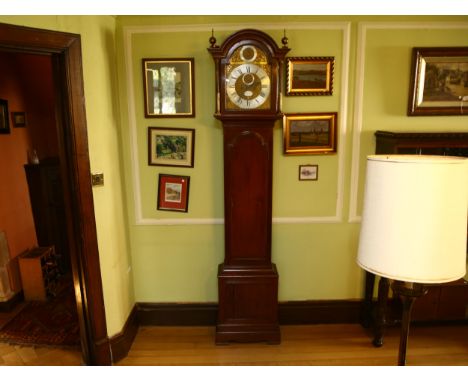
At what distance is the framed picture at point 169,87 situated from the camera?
228 cm

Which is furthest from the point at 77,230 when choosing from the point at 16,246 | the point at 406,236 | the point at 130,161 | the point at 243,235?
the point at 406,236

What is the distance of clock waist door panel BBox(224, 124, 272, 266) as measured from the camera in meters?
2.19

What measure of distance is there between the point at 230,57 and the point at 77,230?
1.40 metres

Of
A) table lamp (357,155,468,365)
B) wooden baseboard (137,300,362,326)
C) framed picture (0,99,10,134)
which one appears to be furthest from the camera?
framed picture (0,99,10,134)

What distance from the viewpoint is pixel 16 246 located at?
9.80 feet

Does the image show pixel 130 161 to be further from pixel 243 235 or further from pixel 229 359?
pixel 229 359

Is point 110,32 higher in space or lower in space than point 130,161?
higher

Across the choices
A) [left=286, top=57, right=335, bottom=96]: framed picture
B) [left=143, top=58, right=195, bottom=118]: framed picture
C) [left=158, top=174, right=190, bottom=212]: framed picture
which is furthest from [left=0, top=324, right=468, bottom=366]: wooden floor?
[left=286, top=57, right=335, bottom=96]: framed picture

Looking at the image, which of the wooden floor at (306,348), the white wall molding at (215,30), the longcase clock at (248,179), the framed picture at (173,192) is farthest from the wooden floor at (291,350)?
the framed picture at (173,192)

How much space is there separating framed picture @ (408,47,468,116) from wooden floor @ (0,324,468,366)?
1.63 m

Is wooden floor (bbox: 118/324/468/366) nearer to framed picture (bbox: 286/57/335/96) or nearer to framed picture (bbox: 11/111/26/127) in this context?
framed picture (bbox: 286/57/335/96)

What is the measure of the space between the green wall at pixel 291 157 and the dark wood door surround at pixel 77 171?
51 centimetres

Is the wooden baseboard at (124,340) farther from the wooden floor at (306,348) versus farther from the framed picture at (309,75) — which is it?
the framed picture at (309,75)

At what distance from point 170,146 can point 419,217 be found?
1795mm
